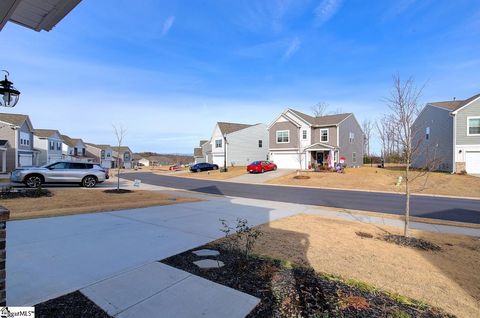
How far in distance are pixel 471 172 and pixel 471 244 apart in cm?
2454

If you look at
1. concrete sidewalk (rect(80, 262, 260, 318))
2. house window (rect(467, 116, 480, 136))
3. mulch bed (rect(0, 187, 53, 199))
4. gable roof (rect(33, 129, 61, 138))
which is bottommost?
concrete sidewalk (rect(80, 262, 260, 318))

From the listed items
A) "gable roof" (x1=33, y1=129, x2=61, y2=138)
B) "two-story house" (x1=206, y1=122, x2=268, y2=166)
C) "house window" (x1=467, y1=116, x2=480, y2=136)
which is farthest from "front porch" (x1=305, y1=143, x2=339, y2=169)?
"gable roof" (x1=33, y1=129, x2=61, y2=138)

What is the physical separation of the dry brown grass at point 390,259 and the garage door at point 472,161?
23.6 m

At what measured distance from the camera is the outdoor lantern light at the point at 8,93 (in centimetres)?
529

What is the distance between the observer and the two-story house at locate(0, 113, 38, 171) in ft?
117

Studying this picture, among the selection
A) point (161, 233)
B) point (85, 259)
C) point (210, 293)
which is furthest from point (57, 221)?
point (210, 293)

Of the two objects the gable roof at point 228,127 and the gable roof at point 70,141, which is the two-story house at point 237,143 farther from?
the gable roof at point 70,141

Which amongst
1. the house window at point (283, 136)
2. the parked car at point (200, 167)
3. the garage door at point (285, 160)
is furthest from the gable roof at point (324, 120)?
the parked car at point (200, 167)

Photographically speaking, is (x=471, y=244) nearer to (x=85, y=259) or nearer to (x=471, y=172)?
(x=85, y=259)

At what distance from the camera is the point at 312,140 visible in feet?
124

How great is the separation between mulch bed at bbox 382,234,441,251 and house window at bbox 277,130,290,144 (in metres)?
32.2

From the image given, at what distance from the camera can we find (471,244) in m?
7.07

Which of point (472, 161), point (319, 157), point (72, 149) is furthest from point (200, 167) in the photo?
point (72, 149)

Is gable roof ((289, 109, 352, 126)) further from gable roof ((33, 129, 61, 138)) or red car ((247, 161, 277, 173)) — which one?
gable roof ((33, 129, 61, 138))
